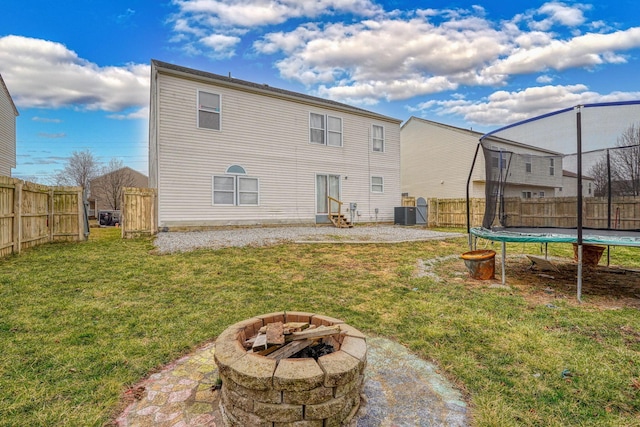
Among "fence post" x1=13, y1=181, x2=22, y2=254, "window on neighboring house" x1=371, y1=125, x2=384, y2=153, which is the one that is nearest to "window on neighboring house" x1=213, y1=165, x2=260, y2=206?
"fence post" x1=13, y1=181, x2=22, y2=254

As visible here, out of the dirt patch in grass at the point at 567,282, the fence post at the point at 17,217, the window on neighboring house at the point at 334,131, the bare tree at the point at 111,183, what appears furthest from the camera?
the bare tree at the point at 111,183

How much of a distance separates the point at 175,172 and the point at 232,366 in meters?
10.6

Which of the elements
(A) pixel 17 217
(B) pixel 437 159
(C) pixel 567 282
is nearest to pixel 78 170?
(A) pixel 17 217

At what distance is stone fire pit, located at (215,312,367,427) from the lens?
1.53 m

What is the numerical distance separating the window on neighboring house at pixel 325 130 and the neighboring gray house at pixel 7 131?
17113 mm

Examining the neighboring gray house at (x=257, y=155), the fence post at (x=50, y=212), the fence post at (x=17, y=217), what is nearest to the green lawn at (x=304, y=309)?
the fence post at (x=17, y=217)

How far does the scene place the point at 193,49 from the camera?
1252 centimetres

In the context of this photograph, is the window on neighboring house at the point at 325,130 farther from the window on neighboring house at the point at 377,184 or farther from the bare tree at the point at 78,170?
the bare tree at the point at 78,170

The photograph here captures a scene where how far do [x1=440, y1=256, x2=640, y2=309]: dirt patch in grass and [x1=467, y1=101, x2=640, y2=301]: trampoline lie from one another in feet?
2.35

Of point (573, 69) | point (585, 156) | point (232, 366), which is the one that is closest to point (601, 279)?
point (585, 156)

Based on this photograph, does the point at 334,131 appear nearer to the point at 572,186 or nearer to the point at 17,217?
the point at 572,186

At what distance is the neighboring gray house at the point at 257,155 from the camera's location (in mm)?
10859

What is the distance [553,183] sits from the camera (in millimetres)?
6723

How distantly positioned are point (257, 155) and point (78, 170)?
26.6 m
